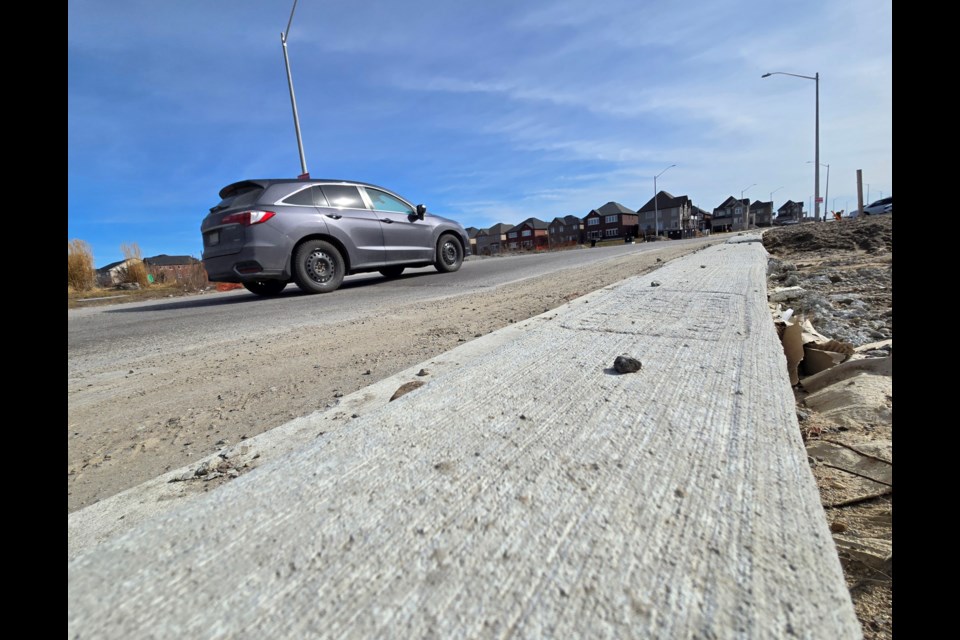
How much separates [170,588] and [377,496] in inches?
13.9

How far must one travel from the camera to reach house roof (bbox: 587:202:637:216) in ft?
313

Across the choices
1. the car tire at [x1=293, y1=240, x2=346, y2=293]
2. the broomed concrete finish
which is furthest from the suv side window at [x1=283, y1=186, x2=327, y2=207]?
the broomed concrete finish

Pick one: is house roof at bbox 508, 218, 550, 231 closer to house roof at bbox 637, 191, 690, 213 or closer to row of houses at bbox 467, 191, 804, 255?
row of houses at bbox 467, 191, 804, 255

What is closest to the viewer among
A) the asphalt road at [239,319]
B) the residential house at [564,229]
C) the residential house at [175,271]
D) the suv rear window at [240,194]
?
the asphalt road at [239,319]

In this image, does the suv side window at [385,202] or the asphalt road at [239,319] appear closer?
the asphalt road at [239,319]

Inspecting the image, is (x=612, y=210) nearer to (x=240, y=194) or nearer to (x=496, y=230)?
(x=496, y=230)

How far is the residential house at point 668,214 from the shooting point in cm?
8938

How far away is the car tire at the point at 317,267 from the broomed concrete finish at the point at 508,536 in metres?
5.61

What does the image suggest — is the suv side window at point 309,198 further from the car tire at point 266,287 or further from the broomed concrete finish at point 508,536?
the broomed concrete finish at point 508,536

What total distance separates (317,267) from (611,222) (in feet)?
317

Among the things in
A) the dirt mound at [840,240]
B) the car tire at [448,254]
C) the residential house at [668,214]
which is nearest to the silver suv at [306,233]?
the car tire at [448,254]

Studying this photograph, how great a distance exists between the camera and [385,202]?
25.3 feet
